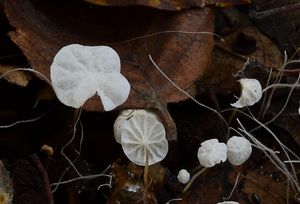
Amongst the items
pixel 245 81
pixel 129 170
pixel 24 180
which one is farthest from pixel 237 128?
pixel 24 180

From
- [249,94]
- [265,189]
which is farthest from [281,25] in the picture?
[265,189]

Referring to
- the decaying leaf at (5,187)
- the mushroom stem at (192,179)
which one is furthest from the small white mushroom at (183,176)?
the decaying leaf at (5,187)

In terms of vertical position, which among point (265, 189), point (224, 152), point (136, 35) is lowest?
point (265, 189)

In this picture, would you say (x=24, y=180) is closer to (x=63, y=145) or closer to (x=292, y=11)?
(x=63, y=145)

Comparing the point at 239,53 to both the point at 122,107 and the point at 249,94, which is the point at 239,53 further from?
the point at 122,107

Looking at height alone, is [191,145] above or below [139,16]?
below

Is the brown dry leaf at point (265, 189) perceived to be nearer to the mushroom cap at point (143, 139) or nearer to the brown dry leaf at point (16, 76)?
the mushroom cap at point (143, 139)
